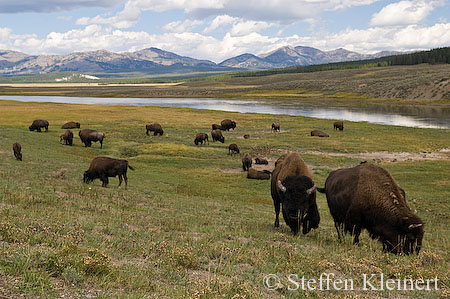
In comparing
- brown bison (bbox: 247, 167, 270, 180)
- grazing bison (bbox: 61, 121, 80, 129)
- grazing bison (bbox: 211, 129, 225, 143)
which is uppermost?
grazing bison (bbox: 61, 121, 80, 129)

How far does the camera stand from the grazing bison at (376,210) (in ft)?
29.2

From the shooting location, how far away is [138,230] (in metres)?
9.42

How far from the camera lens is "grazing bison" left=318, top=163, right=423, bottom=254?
8906mm

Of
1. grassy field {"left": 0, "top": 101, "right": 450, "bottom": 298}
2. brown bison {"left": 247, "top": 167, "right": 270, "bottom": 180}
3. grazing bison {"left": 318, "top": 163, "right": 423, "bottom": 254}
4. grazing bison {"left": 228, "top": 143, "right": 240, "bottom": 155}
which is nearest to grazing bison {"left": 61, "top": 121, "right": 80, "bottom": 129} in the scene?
grassy field {"left": 0, "top": 101, "right": 450, "bottom": 298}

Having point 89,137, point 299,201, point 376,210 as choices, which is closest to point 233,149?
point 89,137

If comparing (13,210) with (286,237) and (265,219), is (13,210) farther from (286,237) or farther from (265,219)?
(265,219)

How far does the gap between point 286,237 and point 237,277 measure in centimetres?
405

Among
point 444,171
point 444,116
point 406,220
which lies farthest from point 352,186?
point 444,116

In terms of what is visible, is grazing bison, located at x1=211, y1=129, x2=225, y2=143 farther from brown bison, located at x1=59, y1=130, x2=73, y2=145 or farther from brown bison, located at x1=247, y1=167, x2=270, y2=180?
brown bison, located at x1=247, y1=167, x2=270, y2=180

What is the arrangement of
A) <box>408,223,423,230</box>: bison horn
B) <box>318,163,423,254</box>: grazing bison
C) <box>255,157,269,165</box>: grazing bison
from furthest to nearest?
<box>255,157,269,165</box>: grazing bison < <box>318,163,423,254</box>: grazing bison < <box>408,223,423,230</box>: bison horn

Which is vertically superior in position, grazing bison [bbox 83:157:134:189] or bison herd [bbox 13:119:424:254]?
bison herd [bbox 13:119:424:254]

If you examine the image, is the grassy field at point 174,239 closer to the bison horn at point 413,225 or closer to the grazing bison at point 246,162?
the bison horn at point 413,225

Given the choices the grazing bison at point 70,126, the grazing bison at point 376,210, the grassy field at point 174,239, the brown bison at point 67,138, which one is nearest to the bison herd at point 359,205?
the grazing bison at point 376,210

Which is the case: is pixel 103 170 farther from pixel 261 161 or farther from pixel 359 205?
pixel 261 161
